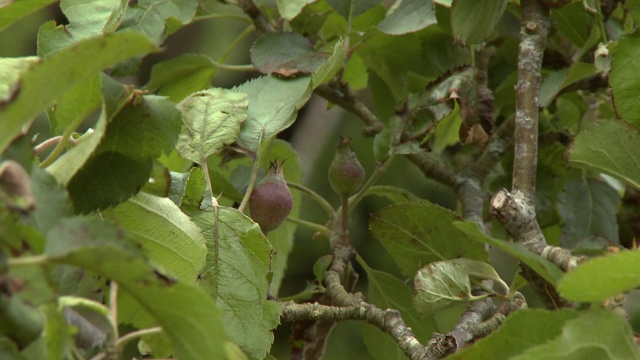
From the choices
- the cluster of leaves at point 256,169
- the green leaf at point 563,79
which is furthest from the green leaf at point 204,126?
the green leaf at point 563,79

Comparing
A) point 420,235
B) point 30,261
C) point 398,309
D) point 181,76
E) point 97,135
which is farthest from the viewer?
point 181,76

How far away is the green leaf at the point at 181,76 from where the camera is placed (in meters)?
0.97

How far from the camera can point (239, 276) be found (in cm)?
65

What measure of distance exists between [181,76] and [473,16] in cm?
40

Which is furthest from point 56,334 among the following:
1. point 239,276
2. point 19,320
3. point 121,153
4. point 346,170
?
point 346,170

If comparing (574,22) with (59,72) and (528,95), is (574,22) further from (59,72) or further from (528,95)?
(59,72)

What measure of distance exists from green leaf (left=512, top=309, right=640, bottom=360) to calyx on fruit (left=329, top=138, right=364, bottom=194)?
0.41 m

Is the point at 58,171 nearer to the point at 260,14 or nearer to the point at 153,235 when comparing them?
the point at 153,235

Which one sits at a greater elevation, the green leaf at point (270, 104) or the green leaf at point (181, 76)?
the green leaf at point (270, 104)

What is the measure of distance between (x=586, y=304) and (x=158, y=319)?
0.26m

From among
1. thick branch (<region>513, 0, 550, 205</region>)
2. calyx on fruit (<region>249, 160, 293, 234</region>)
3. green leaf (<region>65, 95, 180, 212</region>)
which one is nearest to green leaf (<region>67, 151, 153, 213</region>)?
green leaf (<region>65, 95, 180, 212</region>)

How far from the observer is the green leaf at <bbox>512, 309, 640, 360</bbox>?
0.43 meters

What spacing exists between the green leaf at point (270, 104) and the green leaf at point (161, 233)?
0.56 feet

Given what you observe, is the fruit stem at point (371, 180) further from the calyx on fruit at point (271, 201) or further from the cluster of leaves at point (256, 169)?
the calyx on fruit at point (271, 201)
